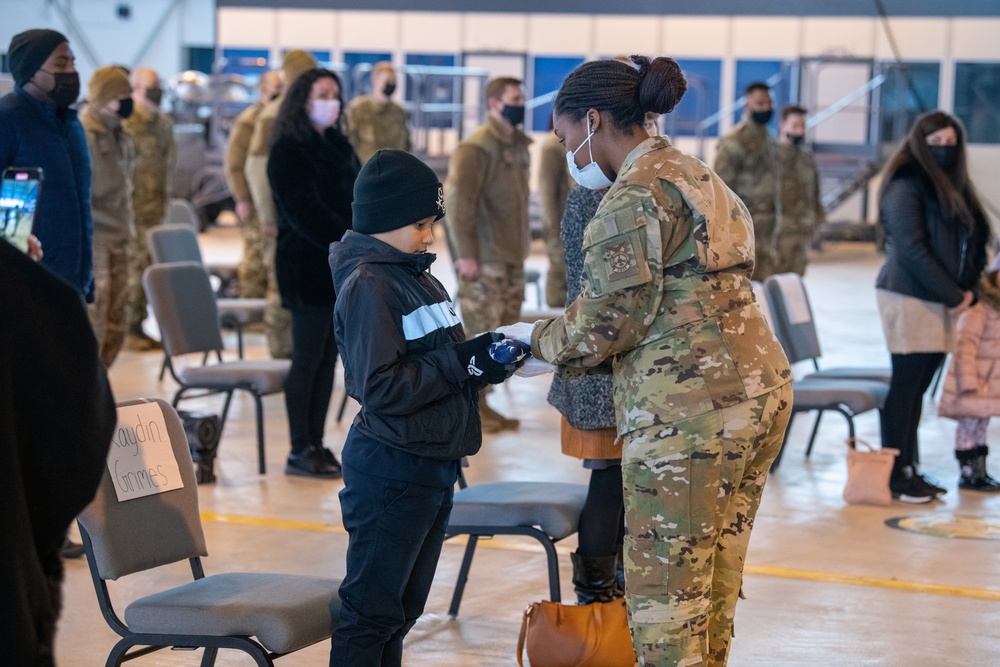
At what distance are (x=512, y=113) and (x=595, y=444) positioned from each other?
11.0 ft

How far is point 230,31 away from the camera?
22.1 m

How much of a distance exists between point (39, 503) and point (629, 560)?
1213mm

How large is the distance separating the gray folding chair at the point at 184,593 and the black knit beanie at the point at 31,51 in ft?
6.24

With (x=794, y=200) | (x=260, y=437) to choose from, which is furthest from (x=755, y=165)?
(x=260, y=437)

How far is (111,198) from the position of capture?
719cm

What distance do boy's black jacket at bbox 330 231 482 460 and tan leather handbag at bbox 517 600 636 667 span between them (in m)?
0.56

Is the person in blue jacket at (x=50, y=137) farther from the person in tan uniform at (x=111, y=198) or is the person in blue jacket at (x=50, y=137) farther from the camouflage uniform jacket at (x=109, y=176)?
the camouflage uniform jacket at (x=109, y=176)

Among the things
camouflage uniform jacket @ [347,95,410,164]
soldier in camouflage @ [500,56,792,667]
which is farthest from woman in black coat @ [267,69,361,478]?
camouflage uniform jacket @ [347,95,410,164]

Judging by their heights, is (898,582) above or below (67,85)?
below

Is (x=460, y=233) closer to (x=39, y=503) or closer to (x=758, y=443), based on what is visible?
(x=758, y=443)

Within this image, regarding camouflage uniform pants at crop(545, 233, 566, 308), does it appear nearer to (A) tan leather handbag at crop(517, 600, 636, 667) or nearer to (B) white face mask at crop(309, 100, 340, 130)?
(B) white face mask at crop(309, 100, 340, 130)

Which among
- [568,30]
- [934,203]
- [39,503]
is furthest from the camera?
[568,30]

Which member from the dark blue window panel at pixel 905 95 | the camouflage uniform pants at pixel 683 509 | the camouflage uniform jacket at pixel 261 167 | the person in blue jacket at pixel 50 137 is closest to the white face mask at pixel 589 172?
the camouflage uniform pants at pixel 683 509

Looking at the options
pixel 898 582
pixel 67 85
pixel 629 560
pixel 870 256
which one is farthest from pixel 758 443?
pixel 870 256
